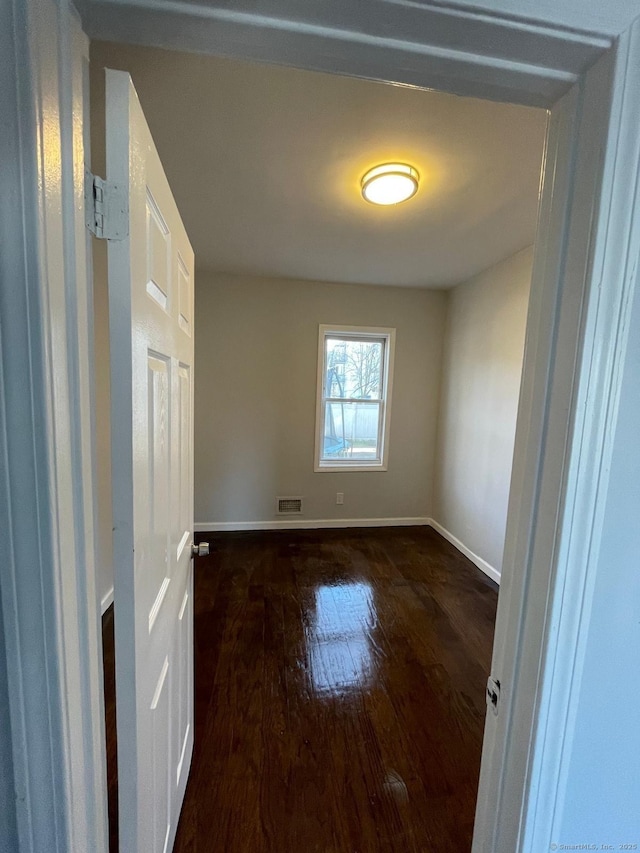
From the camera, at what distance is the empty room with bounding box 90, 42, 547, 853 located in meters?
1.18

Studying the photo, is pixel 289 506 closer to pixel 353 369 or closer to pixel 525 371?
pixel 353 369

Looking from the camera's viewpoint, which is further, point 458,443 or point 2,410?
point 458,443

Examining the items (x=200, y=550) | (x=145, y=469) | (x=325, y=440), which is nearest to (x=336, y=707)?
(x=200, y=550)

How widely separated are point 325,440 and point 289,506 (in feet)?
2.49

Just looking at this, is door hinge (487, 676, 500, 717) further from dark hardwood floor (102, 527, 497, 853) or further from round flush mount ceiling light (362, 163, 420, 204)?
round flush mount ceiling light (362, 163, 420, 204)

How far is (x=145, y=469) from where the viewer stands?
69cm

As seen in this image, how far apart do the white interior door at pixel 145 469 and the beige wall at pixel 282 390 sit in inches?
93.5

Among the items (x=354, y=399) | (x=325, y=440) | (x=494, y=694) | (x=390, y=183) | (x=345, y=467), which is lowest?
(x=345, y=467)

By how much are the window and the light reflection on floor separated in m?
1.36

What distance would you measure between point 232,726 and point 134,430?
5.04 feet

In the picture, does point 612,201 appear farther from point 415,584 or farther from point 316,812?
point 415,584

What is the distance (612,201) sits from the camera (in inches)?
21.5

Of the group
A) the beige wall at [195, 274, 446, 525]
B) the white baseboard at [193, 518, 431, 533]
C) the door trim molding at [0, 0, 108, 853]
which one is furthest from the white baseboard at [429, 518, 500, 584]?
the door trim molding at [0, 0, 108, 853]

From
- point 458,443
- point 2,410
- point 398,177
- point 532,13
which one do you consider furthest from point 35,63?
point 458,443
